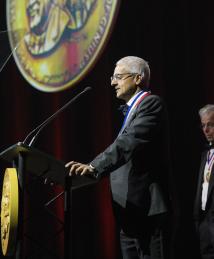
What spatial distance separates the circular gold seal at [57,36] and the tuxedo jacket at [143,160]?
166 centimetres

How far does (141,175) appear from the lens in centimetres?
189

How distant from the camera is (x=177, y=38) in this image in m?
3.71

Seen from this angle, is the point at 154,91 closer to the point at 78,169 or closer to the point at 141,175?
the point at 141,175

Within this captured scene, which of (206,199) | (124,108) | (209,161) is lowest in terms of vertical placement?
(206,199)

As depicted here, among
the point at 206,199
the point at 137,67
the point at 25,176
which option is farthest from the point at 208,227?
the point at 25,176

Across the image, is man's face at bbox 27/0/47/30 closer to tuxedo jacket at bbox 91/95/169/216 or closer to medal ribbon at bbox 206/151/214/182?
medal ribbon at bbox 206/151/214/182

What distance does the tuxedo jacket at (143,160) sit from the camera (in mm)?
1827

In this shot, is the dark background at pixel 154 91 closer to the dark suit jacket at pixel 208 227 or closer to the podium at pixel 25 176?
the dark suit jacket at pixel 208 227

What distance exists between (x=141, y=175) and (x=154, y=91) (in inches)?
74.7

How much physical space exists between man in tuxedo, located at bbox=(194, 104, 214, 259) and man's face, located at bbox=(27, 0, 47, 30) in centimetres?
140

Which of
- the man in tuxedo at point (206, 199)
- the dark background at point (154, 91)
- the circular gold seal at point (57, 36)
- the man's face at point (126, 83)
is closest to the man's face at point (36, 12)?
the circular gold seal at point (57, 36)

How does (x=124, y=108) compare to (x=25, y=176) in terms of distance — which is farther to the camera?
(x=124, y=108)

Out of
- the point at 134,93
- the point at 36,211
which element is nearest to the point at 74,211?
the point at 36,211

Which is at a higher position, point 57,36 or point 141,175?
point 57,36
